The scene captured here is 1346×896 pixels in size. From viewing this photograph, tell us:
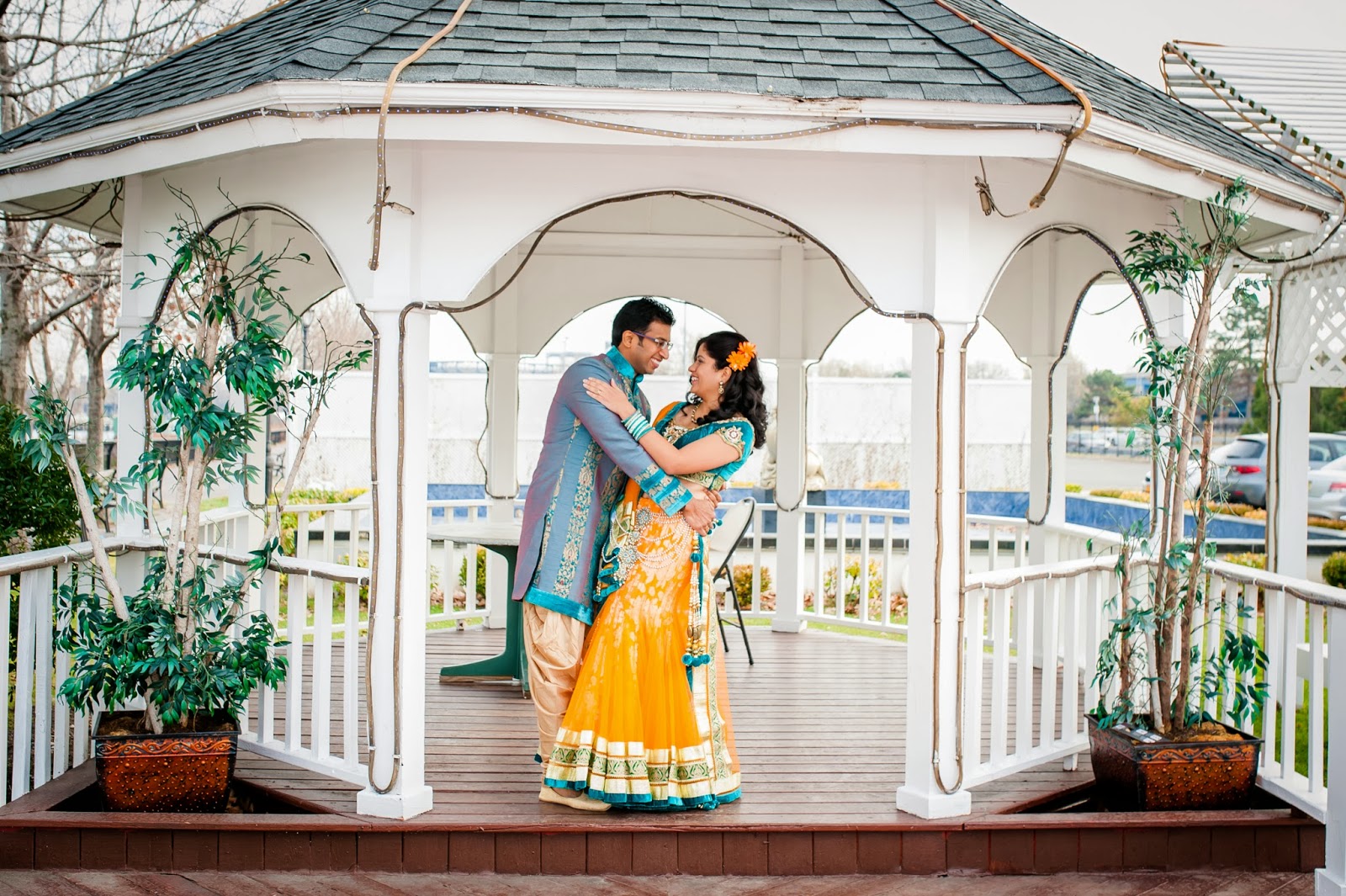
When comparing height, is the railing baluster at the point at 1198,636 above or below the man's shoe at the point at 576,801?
above

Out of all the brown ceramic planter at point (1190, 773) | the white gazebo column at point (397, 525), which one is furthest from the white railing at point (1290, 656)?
the white gazebo column at point (397, 525)

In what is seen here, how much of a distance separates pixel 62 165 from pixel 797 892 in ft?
11.3

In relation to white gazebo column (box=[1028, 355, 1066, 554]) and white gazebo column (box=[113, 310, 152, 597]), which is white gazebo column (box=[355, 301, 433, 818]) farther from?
white gazebo column (box=[1028, 355, 1066, 554])

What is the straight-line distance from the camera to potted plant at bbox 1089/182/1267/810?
3951mm

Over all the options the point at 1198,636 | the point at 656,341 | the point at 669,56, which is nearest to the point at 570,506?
the point at 656,341

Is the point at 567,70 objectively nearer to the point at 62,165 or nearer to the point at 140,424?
the point at 62,165

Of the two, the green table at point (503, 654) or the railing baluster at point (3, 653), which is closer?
the railing baluster at point (3, 653)

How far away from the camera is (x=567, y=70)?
3.43 metres

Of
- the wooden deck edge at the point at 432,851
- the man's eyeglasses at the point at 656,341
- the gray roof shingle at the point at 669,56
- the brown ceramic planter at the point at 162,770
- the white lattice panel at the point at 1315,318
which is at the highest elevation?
the gray roof shingle at the point at 669,56

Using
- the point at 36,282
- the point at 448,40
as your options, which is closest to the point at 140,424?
the point at 448,40

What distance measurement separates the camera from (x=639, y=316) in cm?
394

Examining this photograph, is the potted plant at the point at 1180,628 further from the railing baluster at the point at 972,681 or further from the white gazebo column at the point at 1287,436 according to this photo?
the white gazebo column at the point at 1287,436

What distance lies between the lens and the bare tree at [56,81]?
9.16m

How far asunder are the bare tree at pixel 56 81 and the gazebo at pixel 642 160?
4.64 metres
